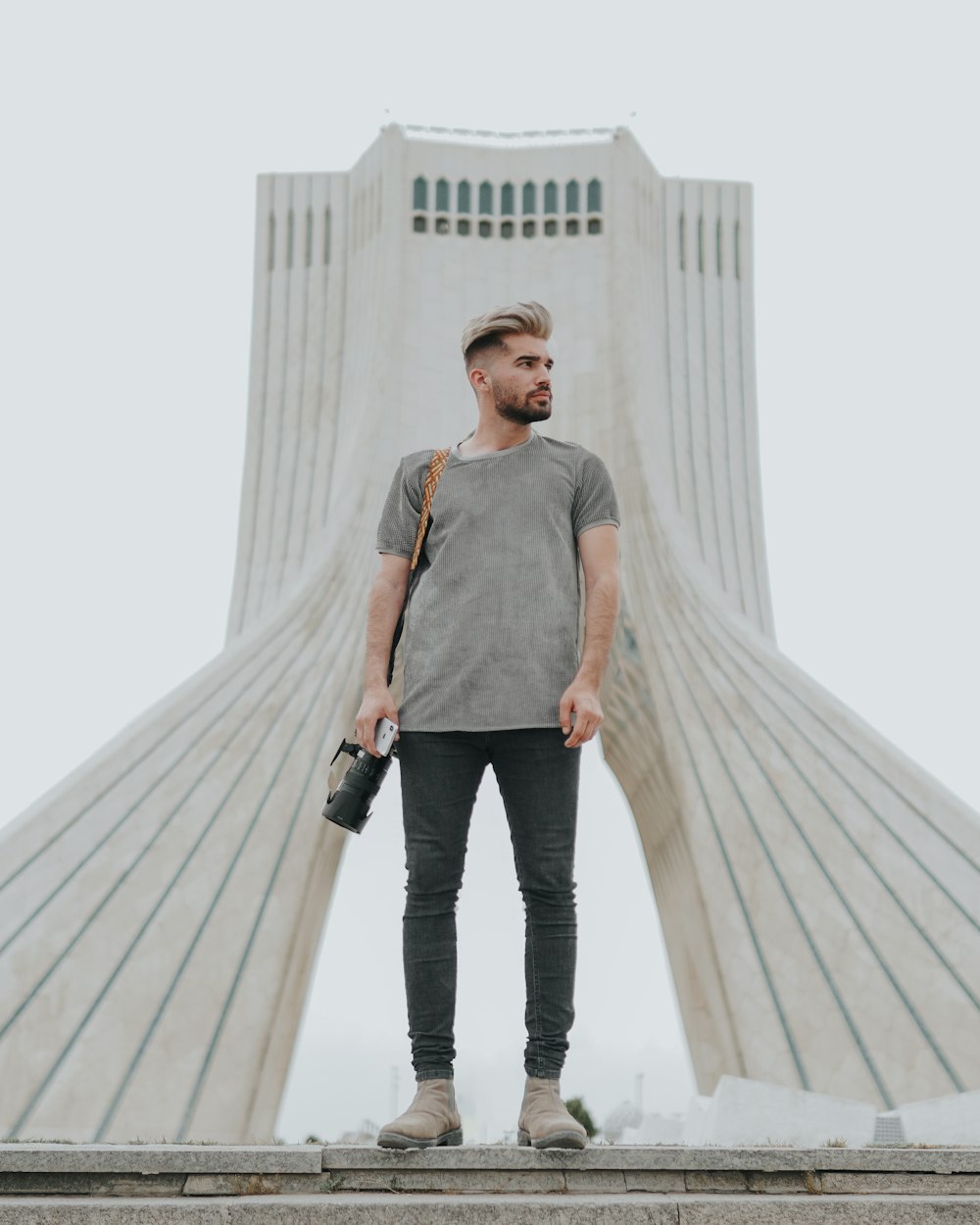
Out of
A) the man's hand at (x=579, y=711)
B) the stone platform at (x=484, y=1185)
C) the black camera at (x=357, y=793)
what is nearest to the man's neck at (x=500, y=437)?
the man's hand at (x=579, y=711)

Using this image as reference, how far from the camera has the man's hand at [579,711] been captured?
7.83 ft

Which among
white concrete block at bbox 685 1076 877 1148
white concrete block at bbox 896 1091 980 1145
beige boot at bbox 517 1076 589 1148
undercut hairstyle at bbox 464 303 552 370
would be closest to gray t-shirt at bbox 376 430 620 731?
undercut hairstyle at bbox 464 303 552 370

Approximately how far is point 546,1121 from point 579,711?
2.33 feet

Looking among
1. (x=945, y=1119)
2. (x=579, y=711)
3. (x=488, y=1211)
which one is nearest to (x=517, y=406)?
(x=579, y=711)

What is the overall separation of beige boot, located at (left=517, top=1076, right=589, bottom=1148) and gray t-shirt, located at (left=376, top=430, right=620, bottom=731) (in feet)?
2.15

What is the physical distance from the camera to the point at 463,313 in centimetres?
1525

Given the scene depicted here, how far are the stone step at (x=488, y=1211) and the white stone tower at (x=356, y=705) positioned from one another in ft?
24.5

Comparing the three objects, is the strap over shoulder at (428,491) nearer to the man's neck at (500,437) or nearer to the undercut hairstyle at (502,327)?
the man's neck at (500,437)

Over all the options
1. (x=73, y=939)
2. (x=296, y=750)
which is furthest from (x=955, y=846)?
(x=73, y=939)

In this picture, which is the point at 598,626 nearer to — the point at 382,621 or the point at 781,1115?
the point at 382,621

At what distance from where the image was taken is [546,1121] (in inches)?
85.7

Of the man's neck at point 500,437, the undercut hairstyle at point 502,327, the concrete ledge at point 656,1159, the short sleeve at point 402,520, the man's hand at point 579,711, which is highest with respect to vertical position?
the undercut hairstyle at point 502,327

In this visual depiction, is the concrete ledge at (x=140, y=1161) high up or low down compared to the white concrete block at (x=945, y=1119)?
down

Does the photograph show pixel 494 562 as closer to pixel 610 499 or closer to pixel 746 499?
pixel 610 499
